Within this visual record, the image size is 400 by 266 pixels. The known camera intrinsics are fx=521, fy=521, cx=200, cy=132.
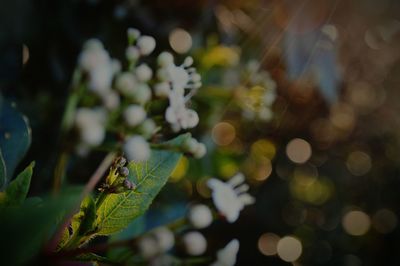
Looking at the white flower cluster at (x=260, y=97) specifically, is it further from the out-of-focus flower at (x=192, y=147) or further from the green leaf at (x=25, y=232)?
the green leaf at (x=25, y=232)

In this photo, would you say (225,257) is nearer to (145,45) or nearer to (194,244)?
(194,244)

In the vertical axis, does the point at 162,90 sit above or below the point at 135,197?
above

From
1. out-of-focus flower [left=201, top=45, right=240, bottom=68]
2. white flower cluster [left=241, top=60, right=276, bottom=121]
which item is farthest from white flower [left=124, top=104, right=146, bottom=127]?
out-of-focus flower [left=201, top=45, right=240, bottom=68]

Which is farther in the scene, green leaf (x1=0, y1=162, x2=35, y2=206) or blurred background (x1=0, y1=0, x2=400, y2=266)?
blurred background (x1=0, y1=0, x2=400, y2=266)

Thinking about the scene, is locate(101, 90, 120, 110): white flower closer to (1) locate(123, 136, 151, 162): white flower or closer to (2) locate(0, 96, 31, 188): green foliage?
(1) locate(123, 136, 151, 162): white flower

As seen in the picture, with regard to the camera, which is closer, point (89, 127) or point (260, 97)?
point (89, 127)

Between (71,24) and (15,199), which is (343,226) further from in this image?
(15,199)

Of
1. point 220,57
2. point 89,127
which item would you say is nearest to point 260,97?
point 220,57
